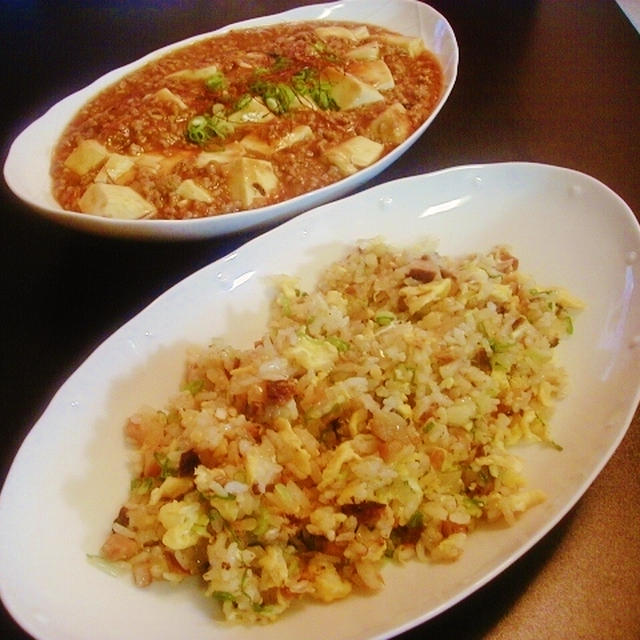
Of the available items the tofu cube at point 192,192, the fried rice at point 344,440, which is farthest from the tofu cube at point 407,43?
the fried rice at point 344,440

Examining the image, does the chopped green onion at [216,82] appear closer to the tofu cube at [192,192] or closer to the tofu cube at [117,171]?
the tofu cube at [117,171]

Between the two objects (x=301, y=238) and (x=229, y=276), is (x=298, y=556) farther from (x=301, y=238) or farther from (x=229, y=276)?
(x=301, y=238)

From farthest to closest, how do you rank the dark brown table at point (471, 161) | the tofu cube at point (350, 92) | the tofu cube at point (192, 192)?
the tofu cube at point (350, 92)
the tofu cube at point (192, 192)
the dark brown table at point (471, 161)

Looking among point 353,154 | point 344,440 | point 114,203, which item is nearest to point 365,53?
point 353,154

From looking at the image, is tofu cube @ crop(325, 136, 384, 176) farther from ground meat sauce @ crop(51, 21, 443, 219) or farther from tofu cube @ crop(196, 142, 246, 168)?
tofu cube @ crop(196, 142, 246, 168)

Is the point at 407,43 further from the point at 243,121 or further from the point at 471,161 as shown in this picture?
the point at 243,121
